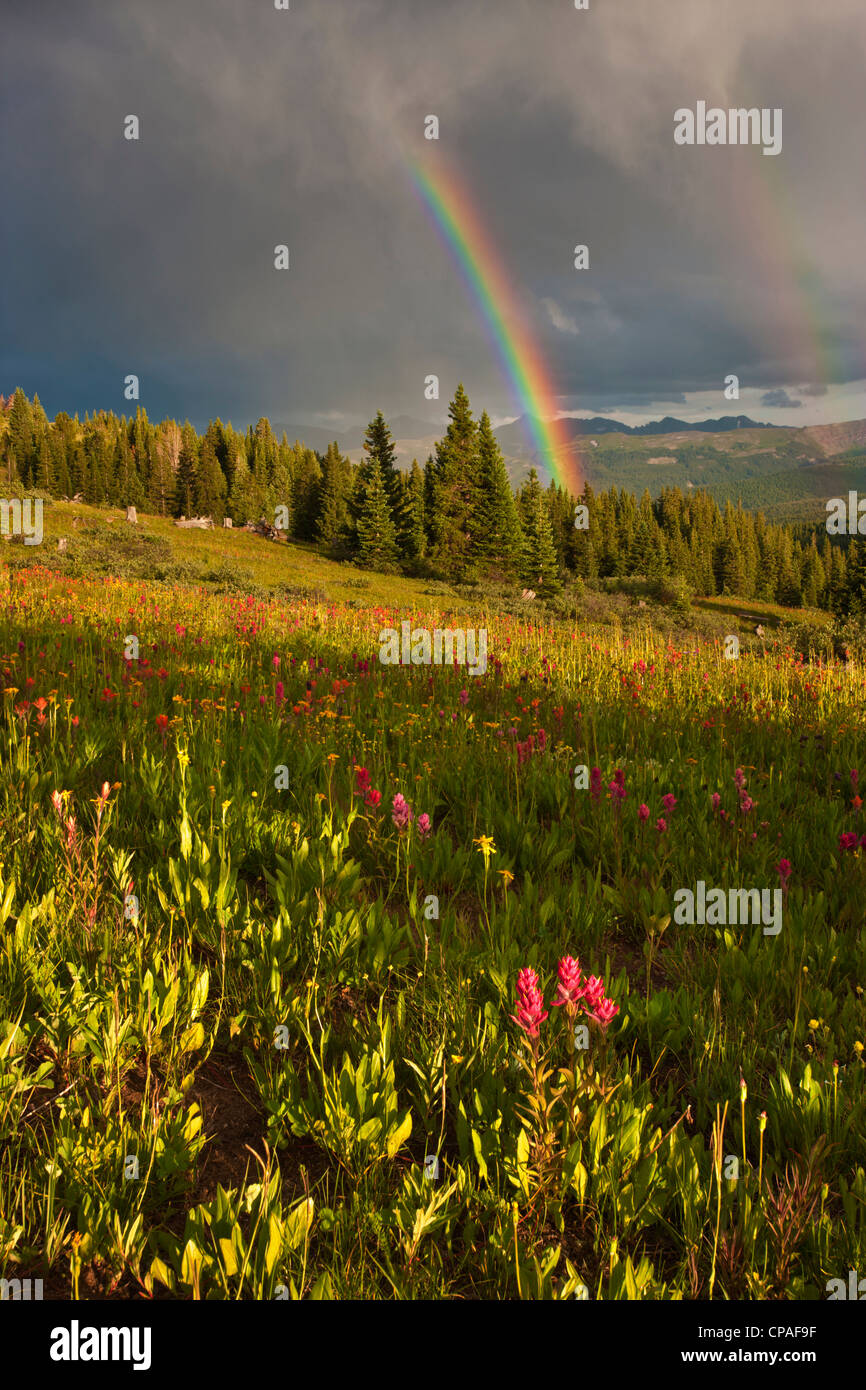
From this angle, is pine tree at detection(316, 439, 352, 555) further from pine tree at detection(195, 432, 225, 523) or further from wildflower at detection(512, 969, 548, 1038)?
wildflower at detection(512, 969, 548, 1038)

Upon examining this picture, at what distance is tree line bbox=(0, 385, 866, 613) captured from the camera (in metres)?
50.1

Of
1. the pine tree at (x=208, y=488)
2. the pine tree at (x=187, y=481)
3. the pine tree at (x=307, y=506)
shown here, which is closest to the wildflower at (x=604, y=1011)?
the pine tree at (x=307, y=506)

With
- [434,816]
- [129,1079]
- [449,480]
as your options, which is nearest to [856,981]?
[434,816]

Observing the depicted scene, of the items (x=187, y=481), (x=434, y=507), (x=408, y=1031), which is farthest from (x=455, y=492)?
(x=187, y=481)

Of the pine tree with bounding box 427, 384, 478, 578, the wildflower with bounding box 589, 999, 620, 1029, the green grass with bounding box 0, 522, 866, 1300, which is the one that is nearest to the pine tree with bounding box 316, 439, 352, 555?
the pine tree with bounding box 427, 384, 478, 578

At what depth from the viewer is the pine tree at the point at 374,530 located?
161 feet

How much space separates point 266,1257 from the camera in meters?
1.44

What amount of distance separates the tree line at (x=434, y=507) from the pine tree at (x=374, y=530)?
80 millimetres

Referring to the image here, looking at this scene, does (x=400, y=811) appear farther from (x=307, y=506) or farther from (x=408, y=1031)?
(x=307, y=506)

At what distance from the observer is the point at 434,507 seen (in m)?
50.4

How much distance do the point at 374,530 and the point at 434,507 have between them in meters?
5.04

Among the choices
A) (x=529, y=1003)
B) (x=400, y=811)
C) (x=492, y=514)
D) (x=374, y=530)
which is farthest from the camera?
(x=492, y=514)

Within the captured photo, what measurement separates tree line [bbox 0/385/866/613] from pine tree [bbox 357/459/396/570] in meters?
0.08

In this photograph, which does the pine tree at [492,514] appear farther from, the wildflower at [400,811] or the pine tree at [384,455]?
the wildflower at [400,811]
